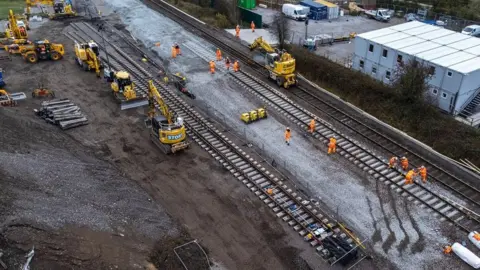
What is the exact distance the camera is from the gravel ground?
17.4m

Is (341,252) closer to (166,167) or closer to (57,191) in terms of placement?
(166,167)

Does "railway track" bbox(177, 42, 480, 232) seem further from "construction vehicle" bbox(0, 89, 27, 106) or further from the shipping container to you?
the shipping container

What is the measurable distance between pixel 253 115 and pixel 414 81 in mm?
9736

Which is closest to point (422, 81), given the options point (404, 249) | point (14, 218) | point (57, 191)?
point (404, 249)

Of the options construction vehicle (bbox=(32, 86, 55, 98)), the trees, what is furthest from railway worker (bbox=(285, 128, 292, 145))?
construction vehicle (bbox=(32, 86, 55, 98))

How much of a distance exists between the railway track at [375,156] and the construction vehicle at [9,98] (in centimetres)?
1462

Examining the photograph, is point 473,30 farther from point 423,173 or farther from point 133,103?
point 133,103

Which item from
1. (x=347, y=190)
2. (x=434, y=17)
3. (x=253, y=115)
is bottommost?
(x=347, y=190)

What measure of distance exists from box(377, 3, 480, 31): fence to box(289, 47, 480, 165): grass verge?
19705 millimetres

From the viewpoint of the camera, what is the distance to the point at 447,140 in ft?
78.3

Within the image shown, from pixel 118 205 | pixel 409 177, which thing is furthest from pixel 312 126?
pixel 118 205

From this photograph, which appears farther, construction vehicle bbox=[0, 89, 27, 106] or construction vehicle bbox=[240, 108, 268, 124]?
construction vehicle bbox=[0, 89, 27, 106]

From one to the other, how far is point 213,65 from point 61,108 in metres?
11.4

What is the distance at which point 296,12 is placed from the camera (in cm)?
4625
